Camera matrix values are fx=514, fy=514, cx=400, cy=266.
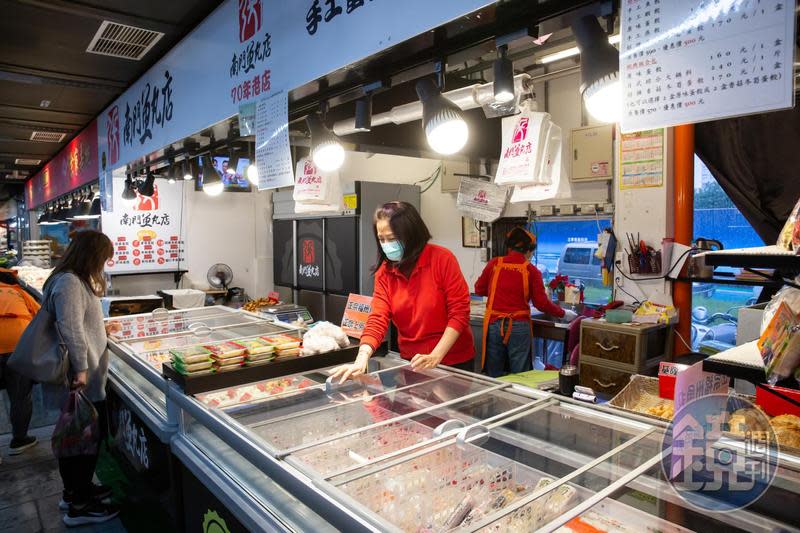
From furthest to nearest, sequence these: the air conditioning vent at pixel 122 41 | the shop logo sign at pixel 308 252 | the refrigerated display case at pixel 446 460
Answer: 1. the shop logo sign at pixel 308 252
2. the air conditioning vent at pixel 122 41
3. the refrigerated display case at pixel 446 460

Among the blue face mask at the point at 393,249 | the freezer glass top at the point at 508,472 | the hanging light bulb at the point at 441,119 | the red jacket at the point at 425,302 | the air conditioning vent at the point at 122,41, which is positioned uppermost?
the air conditioning vent at the point at 122,41

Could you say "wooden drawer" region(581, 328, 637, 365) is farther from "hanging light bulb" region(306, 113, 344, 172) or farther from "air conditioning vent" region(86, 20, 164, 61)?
"air conditioning vent" region(86, 20, 164, 61)

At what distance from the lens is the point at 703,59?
126 cm

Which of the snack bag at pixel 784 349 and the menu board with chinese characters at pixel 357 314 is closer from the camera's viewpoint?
the snack bag at pixel 784 349

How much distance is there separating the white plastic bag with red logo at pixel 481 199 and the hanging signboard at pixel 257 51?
321 cm

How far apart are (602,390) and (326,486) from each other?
3.90 meters

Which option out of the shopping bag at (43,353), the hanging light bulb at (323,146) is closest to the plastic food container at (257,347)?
the hanging light bulb at (323,146)

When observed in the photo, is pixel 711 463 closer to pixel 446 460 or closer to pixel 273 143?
pixel 446 460

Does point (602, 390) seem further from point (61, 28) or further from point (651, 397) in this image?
point (61, 28)

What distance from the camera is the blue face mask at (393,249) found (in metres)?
2.87

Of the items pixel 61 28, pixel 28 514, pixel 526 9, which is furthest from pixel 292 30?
pixel 28 514

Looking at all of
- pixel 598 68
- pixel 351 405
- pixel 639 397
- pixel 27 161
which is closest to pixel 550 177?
pixel 598 68

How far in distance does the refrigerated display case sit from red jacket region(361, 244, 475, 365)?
56 centimetres

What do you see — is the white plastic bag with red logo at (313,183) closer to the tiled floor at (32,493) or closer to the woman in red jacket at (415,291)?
the woman in red jacket at (415,291)
